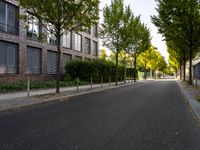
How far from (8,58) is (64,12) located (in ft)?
28.8

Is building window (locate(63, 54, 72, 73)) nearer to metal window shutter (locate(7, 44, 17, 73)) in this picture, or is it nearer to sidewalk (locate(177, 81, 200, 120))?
metal window shutter (locate(7, 44, 17, 73))

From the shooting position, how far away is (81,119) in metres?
8.34

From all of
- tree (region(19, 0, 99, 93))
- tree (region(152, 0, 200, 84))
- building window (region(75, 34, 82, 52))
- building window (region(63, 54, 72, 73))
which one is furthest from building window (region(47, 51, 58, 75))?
tree (region(19, 0, 99, 93))

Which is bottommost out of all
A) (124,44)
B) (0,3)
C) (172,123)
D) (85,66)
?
(172,123)

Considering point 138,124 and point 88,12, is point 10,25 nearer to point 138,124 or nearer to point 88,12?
point 88,12

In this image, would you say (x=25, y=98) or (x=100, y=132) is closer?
(x=100, y=132)

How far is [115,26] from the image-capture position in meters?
31.6

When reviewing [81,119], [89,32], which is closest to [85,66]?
[89,32]

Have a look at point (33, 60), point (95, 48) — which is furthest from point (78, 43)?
point (33, 60)

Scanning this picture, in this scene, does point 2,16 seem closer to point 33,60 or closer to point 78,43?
point 33,60

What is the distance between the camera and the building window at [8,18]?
23078mm

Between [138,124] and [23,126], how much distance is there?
295cm

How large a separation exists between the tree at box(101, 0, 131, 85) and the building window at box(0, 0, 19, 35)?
10.5 m

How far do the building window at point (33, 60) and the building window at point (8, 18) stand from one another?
273cm
